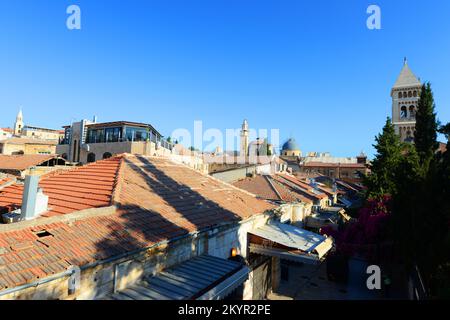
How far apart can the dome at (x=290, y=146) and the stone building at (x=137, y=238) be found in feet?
281

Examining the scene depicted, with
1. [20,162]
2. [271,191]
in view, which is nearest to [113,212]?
[271,191]

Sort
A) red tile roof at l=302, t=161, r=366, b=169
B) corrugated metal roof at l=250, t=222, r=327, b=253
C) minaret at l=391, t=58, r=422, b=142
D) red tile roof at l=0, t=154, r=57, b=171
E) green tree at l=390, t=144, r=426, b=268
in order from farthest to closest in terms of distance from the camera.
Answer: red tile roof at l=302, t=161, r=366, b=169 → minaret at l=391, t=58, r=422, b=142 → red tile roof at l=0, t=154, r=57, b=171 → corrugated metal roof at l=250, t=222, r=327, b=253 → green tree at l=390, t=144, r=426, b=268

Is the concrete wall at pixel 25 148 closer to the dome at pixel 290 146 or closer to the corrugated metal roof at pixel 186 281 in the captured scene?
the corrugated metal roof at pixel 186 281

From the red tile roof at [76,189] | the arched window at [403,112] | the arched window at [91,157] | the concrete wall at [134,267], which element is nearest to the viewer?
the concrete wall at [134,267]

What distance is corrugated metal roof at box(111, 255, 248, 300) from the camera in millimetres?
5309

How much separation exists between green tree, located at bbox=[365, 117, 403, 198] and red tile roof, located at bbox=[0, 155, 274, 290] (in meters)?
13.0

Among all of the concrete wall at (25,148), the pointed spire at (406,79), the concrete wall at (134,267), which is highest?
the pointed spire at (406,79)

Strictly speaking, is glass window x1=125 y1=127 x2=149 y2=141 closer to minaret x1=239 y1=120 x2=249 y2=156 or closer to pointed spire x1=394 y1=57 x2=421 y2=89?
minaret x1=239 y1=120 x2=249 y2=156

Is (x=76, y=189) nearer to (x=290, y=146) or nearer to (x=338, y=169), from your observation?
(x=338, y=169)

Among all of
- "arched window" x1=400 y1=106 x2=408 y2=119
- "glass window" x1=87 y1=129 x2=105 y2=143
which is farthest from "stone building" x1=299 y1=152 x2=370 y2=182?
"glass window" x1=87 y1=129 x2=105 y2=143

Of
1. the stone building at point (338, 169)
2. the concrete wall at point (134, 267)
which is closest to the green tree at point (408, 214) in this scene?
the concrete wall at point (134, 267)

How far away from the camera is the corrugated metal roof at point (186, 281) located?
5309 millimetres

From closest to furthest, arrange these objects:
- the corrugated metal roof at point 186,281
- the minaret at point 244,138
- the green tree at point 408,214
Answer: the corrugated metal roof at point 186,281 < the green tree at point 408,214 < the minaret at point 244,138

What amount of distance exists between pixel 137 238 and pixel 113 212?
1.53 metres
